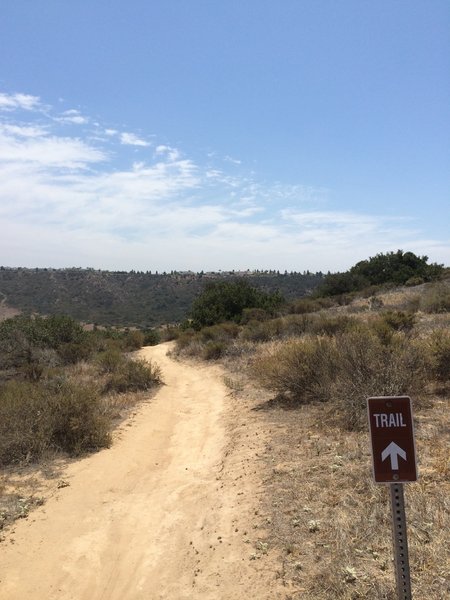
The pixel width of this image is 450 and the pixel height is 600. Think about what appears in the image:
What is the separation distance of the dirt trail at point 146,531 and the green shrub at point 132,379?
14.5ft

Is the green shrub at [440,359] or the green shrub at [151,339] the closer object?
the green shrub at [440,359]

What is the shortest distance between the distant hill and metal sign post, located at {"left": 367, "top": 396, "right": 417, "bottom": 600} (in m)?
59.8

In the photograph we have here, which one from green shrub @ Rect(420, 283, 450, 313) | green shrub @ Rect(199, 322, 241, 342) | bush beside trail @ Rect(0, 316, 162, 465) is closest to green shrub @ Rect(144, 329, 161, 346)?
bush beside trail @ Rect(0, 316, 162, 465)

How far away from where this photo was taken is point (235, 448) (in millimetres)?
8062

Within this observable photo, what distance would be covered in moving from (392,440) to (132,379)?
37.7 feet

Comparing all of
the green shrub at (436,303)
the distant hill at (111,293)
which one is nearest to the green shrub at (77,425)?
the green shrub at (436,303)

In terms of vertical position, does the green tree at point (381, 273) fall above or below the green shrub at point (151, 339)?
above

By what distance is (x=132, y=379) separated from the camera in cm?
1362

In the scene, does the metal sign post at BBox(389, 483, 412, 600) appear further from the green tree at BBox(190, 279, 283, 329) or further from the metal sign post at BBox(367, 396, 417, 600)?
the green tree at BBox(190, 279, 283, 329)

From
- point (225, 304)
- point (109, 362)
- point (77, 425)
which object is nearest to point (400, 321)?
point (109, 362)

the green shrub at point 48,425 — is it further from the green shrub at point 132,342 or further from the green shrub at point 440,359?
the green shrub at point 132,342

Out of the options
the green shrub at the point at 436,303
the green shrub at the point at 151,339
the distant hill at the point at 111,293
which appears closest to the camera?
the green shrub at the point at 436,303

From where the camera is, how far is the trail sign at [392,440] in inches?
110

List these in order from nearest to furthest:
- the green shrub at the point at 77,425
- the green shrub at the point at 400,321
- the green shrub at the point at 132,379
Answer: the green shrub at the point at 77,425 → the green shrub at the point at 132,379 → the green shrub at the point at 400,321
